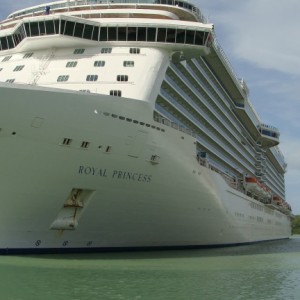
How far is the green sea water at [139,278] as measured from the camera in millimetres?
10602

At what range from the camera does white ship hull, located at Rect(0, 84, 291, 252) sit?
1520 centimetres

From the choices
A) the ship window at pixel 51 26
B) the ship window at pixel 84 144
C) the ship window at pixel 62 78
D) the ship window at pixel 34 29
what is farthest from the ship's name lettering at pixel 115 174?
the ship window at pixel 34 29

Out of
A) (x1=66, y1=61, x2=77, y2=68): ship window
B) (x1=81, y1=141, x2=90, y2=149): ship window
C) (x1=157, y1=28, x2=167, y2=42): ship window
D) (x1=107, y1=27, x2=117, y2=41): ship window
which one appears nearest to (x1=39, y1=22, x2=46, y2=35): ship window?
(x1=66, y1=61, x2=77, y2=68): ship window

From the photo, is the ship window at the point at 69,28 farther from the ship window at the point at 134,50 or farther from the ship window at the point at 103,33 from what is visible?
the ship window at the point at 134,50

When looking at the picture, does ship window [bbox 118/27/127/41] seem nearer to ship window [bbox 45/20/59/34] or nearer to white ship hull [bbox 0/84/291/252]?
ship window [bbox 45/20/59/34]

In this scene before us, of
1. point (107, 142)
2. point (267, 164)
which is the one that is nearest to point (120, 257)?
point (107, 142)

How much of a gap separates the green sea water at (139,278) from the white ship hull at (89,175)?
1066 millimetres

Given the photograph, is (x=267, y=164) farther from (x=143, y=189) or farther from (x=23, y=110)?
(x=23, y=110)

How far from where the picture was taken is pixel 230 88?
1463 inches

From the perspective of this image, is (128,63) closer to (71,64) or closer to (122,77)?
(122,77)

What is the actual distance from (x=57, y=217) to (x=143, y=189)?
347cm

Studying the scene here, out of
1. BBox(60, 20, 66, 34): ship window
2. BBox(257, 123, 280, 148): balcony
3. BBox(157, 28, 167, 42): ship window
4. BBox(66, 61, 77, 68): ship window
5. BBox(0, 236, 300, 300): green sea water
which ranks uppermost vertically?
BBox(257, 123, 280, 148): balcony

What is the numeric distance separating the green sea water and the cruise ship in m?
1.57

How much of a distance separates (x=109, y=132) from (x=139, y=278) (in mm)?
5694
